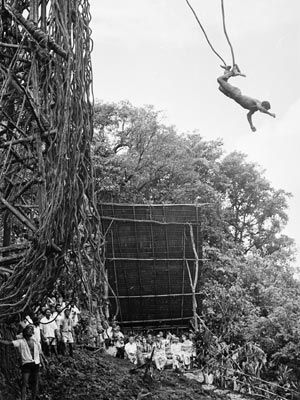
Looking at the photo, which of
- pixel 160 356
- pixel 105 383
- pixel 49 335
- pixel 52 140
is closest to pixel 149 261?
A: pixel 160 356

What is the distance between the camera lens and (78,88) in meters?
4.78

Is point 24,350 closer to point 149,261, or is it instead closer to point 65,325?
point 65,325

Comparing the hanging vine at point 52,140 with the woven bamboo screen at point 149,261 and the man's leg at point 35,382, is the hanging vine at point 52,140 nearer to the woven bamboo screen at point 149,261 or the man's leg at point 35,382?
the man's leg at point 35,382

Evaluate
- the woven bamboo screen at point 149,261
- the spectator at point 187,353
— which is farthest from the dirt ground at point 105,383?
the woven bamboo screen at point 149,261

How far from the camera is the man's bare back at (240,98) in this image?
311 cm

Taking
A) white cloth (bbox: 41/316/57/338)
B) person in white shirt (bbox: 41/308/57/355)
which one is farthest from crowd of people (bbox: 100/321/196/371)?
white cloth (bbox: 41/316/57/338)

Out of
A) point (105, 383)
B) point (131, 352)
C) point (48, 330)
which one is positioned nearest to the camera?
point (105, 383)

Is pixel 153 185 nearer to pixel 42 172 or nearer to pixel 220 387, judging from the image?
pixel 220 387

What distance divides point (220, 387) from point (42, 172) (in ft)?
27.2

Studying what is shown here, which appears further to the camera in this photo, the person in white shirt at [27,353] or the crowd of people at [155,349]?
the crowd of people at [155,349]

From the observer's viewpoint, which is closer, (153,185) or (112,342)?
(112,342)

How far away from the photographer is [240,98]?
3209 millimetres

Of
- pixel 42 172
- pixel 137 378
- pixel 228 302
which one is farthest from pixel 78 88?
pixel 228 302

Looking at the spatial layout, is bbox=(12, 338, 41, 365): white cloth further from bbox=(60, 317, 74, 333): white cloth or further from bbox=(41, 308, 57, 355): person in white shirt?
bbox=(60, 317, 74, 333): white cloth
